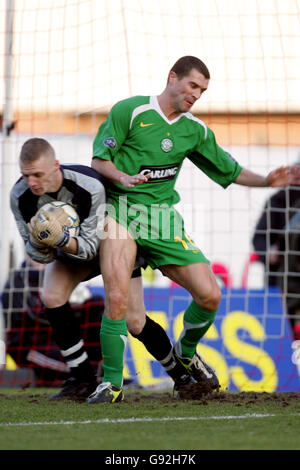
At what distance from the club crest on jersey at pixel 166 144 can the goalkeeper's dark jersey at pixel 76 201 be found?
440mm

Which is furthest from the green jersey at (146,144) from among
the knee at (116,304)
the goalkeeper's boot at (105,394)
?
the goalkeeper's boot at (105,394)

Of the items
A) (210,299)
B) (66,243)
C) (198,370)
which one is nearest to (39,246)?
(66,243)

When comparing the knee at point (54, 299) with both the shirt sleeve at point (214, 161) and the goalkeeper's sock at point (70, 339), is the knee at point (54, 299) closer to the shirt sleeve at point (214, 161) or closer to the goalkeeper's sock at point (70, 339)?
the goalkeeper's sock at point (70, 339)

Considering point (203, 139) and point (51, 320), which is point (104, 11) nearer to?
point (203, 139)

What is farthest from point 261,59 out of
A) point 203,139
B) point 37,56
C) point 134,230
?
point 134,230

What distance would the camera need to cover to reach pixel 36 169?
521cm

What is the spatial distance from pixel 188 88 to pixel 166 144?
37 centimetres

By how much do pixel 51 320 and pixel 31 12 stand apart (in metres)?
4.54

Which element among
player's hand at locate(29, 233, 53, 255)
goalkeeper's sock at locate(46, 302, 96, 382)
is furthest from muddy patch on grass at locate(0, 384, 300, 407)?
player's hand at locate(29, 233, 53, 255)

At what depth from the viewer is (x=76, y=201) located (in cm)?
546

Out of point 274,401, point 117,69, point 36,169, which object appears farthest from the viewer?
point 117,69

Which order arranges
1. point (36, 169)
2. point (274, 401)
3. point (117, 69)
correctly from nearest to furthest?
point (36, 169)
point (274, 401)
point (117, 69)

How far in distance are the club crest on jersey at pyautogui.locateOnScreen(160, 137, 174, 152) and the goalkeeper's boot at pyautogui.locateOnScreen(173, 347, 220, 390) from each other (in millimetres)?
1332

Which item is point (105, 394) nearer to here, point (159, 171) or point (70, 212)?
point (70, 212)
